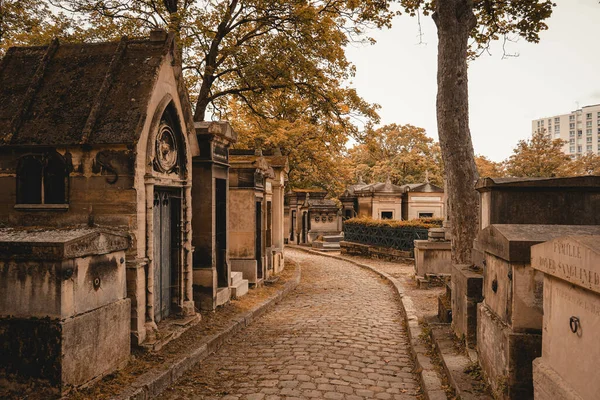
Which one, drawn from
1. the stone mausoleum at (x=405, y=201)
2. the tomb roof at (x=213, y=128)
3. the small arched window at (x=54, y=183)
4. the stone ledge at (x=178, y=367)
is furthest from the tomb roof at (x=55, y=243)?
the stone mausoleum at (x=405, y=201)

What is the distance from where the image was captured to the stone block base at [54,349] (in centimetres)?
407

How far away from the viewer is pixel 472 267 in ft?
20.8

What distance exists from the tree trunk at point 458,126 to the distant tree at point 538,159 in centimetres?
2968

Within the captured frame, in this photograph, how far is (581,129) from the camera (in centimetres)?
12612

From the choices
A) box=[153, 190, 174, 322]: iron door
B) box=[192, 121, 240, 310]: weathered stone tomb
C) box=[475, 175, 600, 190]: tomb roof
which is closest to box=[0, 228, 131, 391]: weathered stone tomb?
box=[153, 190, 174, 322]: iron door

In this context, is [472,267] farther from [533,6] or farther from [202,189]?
[533,6]

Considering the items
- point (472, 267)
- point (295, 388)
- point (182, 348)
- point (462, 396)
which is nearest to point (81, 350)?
point (182, 348)

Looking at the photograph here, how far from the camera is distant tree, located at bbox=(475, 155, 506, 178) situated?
42.5 metres

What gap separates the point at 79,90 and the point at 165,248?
8.48ft

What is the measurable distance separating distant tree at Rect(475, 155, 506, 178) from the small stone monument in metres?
41.1

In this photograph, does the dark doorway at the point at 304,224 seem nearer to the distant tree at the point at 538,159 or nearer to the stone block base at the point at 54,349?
the distant tree at the point at 538,159

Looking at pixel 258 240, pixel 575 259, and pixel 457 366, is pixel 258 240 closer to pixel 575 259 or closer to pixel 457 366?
pixel 457 366

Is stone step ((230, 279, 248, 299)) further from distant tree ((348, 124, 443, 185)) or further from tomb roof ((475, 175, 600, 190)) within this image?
distant tree ((348, 124, 443, 185))

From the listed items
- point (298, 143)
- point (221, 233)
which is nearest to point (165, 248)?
point (221, 233)
